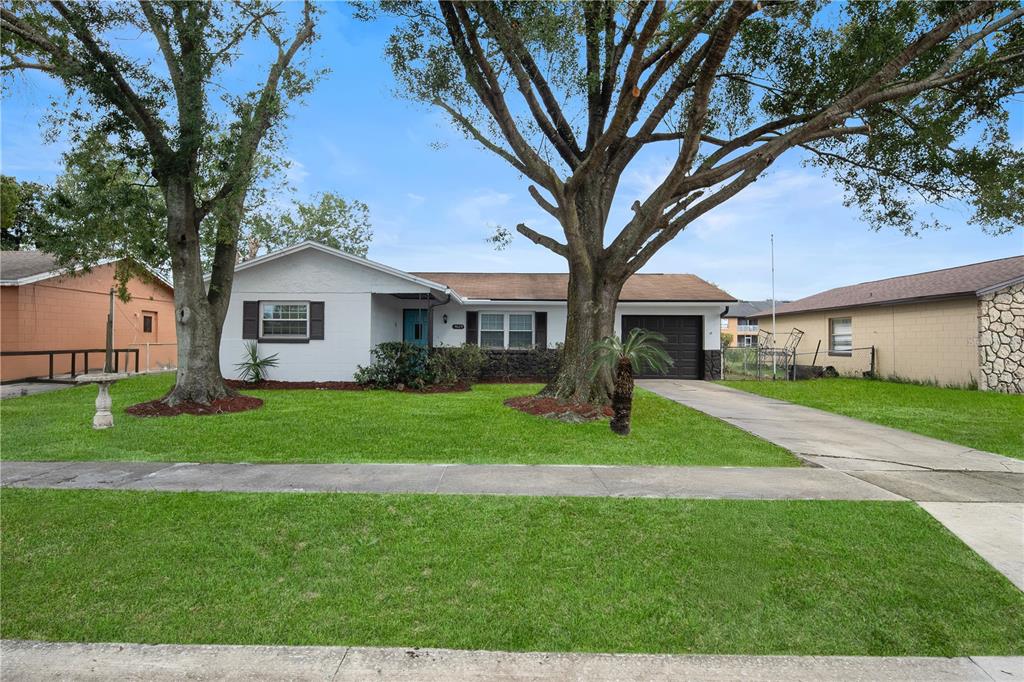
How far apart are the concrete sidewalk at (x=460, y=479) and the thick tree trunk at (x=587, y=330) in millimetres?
4253

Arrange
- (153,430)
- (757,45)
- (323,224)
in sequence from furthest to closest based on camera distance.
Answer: (323,224), (757,45), (153,430)

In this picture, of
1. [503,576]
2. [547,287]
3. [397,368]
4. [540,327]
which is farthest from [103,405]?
[547,287]

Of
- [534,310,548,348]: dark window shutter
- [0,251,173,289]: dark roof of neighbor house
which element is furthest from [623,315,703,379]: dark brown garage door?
[0,251,173,289]: dark roof of neighbor house

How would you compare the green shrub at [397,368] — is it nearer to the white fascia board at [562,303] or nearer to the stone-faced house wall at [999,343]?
the white fascia board at [562,303]

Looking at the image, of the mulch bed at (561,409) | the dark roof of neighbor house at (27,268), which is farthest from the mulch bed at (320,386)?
the dark roof of neighbor house at (27,268)

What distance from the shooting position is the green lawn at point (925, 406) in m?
8.45

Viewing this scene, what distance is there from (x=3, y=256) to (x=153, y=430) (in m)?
16.6

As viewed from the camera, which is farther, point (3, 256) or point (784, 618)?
point (3, 256)

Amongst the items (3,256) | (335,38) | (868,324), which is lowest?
(868,324)

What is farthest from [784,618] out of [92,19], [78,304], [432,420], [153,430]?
[78,304]

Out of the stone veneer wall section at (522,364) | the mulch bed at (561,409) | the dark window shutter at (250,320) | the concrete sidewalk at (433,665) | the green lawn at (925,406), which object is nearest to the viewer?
the concrete sidewalk at (433,665)

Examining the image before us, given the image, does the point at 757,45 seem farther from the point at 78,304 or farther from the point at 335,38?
the point at 78,304

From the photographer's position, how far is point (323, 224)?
3434cm

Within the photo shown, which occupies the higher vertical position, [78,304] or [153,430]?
[78,304]
